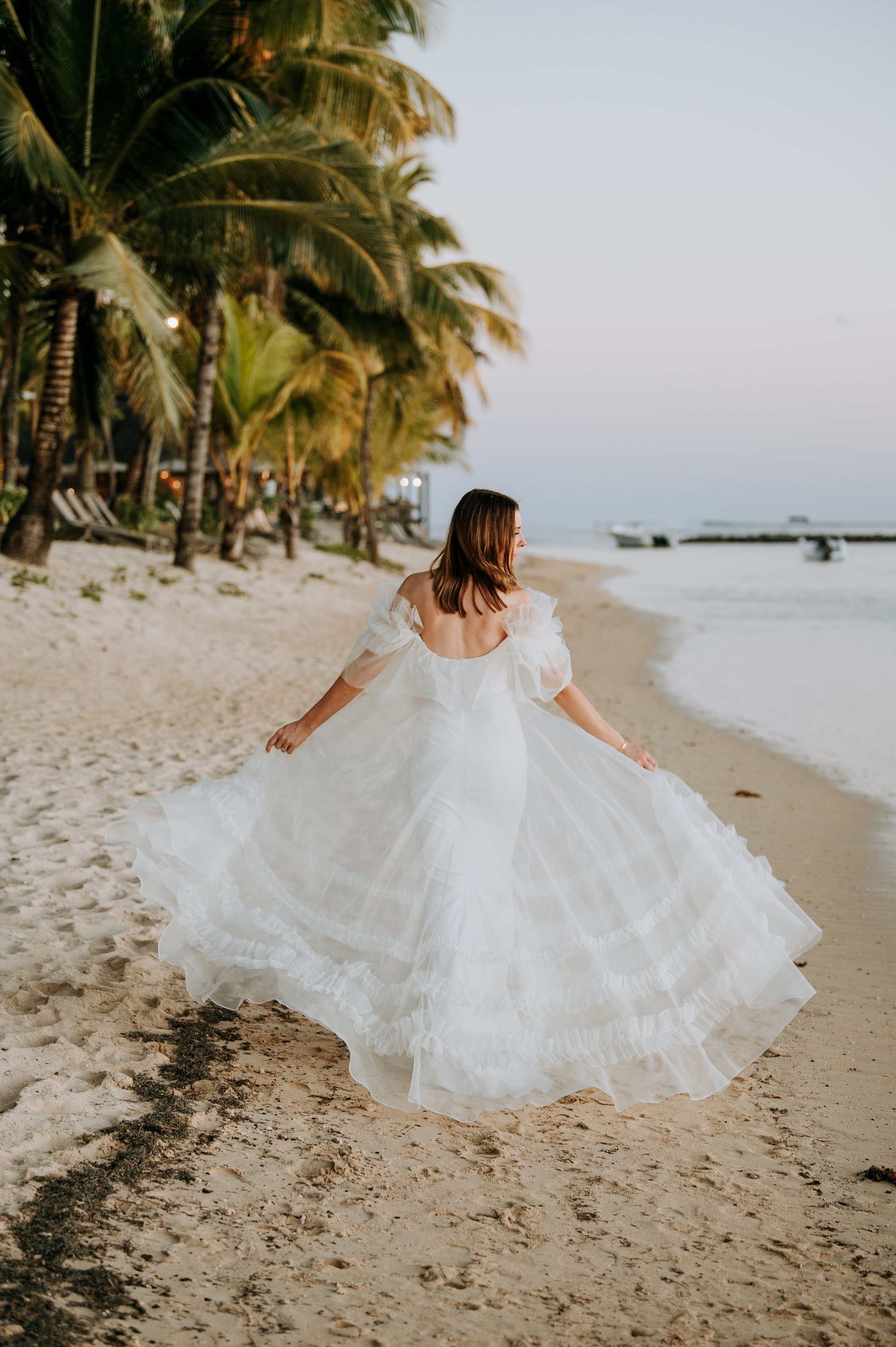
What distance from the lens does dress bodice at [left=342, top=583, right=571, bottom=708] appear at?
2941mm

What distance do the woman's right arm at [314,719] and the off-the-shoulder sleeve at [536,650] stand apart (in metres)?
0.48

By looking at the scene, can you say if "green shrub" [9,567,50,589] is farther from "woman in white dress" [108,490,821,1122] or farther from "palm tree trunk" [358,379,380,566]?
"palm tree trunk" [358,379,380,566]

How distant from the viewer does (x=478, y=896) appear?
113 inches

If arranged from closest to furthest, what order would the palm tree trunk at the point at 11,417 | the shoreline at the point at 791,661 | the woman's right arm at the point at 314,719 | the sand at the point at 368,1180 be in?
the sand at the point at 368,1180
the woman's right arm at the point at 314,719
the shoreline at the point at 791,661
the palm tree trunk at the point at 11,417

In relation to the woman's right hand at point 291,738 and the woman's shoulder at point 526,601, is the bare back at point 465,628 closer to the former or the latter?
the woman's shoulder at point 526,601

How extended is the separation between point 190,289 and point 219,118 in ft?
8.75

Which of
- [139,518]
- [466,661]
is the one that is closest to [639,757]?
[466,661]

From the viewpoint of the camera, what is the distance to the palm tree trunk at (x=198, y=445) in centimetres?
1478

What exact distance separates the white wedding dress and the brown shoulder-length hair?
105 millimetres

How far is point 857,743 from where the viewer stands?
8.73 metres

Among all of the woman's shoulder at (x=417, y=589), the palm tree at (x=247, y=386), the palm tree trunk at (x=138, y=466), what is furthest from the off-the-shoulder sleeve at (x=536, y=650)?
the palm tree trunk at (x=138, y=466)

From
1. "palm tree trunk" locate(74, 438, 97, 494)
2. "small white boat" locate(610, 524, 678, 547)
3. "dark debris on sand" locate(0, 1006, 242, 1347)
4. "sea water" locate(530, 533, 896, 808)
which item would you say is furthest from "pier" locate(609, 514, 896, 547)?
"dark debris on sand" locate(0, 1006, 242, 1347)

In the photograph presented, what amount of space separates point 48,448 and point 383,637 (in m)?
10.3

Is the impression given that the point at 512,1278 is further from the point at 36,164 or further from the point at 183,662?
the point at 36,164
